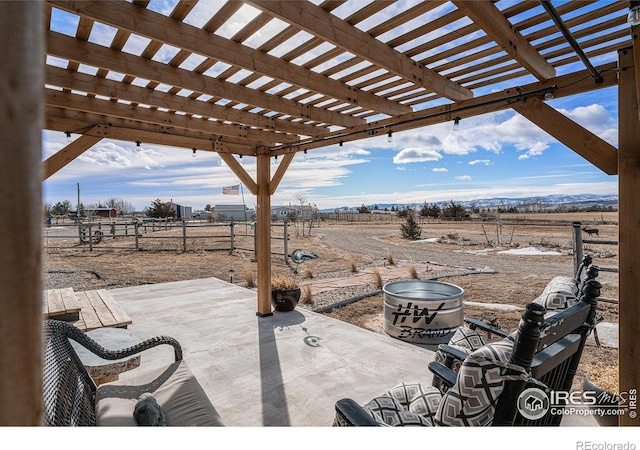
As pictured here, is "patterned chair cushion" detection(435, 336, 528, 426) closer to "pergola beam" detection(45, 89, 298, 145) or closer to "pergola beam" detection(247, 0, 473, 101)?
"pergola beam" detection(247, 0, 473, 101)

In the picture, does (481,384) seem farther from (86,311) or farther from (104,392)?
(86,311)

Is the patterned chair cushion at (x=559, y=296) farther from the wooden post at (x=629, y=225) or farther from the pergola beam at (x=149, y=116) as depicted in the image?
the pergola beam at (x=149, y=116)

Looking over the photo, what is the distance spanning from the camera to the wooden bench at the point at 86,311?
9.15 feet

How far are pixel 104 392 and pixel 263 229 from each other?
3123mm

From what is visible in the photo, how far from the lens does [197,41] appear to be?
72.3 inches

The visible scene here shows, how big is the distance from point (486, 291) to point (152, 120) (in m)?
6.16

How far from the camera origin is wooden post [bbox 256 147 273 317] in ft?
15.3

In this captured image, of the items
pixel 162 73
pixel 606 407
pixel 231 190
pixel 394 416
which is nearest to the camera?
pixel 394 416

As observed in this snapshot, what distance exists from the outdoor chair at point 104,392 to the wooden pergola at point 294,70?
897 millimetres

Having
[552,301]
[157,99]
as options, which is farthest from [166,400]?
[157,99]

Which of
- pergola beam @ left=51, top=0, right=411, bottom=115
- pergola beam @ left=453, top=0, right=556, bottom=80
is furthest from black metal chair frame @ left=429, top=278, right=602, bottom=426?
pergola beam @ left=51, top=0, right=411, bottom=115

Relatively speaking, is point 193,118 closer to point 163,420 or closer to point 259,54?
point 259,54
